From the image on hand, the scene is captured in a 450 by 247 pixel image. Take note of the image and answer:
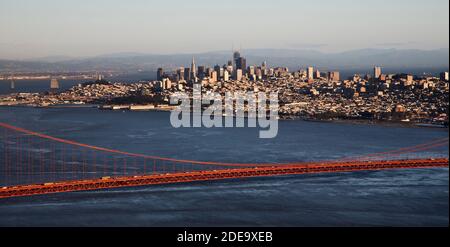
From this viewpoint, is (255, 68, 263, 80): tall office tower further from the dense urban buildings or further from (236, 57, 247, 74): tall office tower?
(236, 57, 247, 74): tall office tower

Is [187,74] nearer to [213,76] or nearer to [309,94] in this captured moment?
[213,76]

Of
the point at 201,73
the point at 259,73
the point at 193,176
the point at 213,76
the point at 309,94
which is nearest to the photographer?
the point at 193,176

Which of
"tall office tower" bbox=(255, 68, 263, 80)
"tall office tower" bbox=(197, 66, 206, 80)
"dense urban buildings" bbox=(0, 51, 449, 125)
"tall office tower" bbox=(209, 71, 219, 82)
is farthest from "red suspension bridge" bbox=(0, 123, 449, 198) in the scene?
"tall office tower" bbox=(255, 68, 263, 80)

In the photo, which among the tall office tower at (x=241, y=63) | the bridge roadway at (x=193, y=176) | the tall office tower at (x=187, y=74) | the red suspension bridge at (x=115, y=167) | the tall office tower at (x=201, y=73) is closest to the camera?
the bridge roadway at (x=193, y=176)

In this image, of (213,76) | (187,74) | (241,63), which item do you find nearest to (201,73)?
(187,74)

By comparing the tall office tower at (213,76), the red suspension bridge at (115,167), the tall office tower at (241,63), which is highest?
the tall office tower at (241,63)

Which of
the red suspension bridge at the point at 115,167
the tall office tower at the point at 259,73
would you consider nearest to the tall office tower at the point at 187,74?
the tall office tower at the point at 259,73

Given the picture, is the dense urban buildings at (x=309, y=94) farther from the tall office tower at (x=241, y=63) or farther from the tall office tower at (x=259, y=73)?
the tall office tower at (x=241, y=63)

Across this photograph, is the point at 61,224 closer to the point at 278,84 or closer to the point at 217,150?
the point at 217,150
